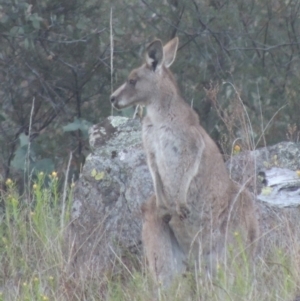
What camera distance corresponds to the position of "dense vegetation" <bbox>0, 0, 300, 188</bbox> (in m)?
8.97

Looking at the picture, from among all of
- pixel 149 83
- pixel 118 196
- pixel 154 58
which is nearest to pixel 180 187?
pixel 118 196

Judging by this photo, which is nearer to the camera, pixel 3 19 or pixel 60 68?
pixel 3 19

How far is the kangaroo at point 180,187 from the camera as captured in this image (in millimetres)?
6105

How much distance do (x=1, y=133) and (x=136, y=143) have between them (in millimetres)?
2370

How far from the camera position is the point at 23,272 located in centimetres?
587

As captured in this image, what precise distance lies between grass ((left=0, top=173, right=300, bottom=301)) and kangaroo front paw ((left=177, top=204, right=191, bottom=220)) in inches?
16.0

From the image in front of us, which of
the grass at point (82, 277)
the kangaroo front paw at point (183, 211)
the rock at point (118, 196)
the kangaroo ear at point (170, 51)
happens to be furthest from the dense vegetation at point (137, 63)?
the kangaroo front paw at point (183, 211)

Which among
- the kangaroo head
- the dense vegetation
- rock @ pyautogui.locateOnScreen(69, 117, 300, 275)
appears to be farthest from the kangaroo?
the dense vegetation

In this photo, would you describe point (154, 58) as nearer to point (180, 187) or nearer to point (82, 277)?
point (180, 187)

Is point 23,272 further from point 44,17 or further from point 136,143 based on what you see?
point 44,17

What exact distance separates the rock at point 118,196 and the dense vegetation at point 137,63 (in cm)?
177

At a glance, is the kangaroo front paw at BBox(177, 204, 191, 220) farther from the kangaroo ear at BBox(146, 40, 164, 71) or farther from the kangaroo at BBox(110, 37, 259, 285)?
the kangaroo ear at BBox(146, 40, 164, 71)

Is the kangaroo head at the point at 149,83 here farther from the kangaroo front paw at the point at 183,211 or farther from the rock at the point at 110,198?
the kangaroo front paw at the point at 183,211

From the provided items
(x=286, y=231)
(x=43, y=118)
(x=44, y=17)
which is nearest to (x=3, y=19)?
(x=44, y=17)
